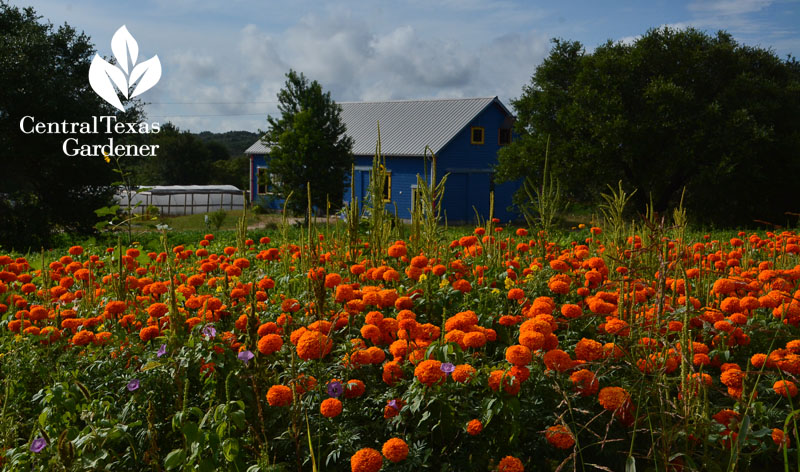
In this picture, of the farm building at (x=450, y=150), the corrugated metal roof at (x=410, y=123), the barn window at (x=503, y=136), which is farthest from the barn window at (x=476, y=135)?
the barn window at (x=503, y=136)

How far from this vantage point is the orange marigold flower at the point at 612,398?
2.44 m

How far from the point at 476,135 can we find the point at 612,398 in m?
29.5

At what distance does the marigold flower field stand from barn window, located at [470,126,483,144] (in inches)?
1089

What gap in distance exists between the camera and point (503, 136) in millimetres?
32531

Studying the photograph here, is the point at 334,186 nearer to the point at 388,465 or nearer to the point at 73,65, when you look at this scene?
the point at 73,65

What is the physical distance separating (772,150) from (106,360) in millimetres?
23578

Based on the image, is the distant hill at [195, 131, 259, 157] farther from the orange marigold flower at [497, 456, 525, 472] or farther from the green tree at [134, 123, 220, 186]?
the orange marigold flower at [497, 456, 525, 472]

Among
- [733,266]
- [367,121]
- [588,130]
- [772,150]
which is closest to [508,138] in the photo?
[367,121]

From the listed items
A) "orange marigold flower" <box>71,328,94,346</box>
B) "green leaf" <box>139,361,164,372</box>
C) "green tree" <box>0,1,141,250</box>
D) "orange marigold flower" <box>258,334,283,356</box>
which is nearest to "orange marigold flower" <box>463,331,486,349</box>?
"orange marigold flower" <box>258,334,283,356</box>

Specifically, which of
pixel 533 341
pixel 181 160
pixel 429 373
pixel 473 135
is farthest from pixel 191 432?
pixel 181 160

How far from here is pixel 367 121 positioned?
1384 inches

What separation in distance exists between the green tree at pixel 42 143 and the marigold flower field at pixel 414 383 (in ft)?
54.5

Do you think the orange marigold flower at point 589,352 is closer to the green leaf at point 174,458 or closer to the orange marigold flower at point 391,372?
the orange marigold flower at point 391,372

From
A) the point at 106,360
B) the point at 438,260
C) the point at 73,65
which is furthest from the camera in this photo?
the point at 73,65
